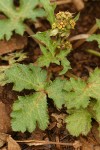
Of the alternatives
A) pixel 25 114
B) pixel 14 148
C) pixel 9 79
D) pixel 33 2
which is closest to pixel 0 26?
pixel 33 2

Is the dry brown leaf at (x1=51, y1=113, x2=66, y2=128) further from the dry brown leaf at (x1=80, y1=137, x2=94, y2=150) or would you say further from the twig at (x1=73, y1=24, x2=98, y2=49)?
the twig at (x1=73, y1=24, x2=98, y2=49)

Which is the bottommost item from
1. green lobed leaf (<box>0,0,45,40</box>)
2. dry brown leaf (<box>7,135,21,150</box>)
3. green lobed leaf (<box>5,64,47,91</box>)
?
dry brown leaf (<box>7,135,21,150</box>)

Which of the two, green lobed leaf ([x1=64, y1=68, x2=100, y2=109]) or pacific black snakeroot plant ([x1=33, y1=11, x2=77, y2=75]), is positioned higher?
pacific black snakeroot plant ([x1=33, y1=11, x2=77, y2=75])

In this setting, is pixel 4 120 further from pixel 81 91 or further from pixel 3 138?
pixel 81 91

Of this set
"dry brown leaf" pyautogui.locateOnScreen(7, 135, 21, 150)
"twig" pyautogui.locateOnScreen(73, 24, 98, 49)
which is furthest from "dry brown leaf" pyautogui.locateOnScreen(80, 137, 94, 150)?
"twig" pyautogui.locateOnScreen(73, 24, 98, 49)

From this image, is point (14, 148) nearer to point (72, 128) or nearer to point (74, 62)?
point (72, 128)

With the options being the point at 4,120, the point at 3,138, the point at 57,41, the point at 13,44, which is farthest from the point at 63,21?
the point at 3,138
